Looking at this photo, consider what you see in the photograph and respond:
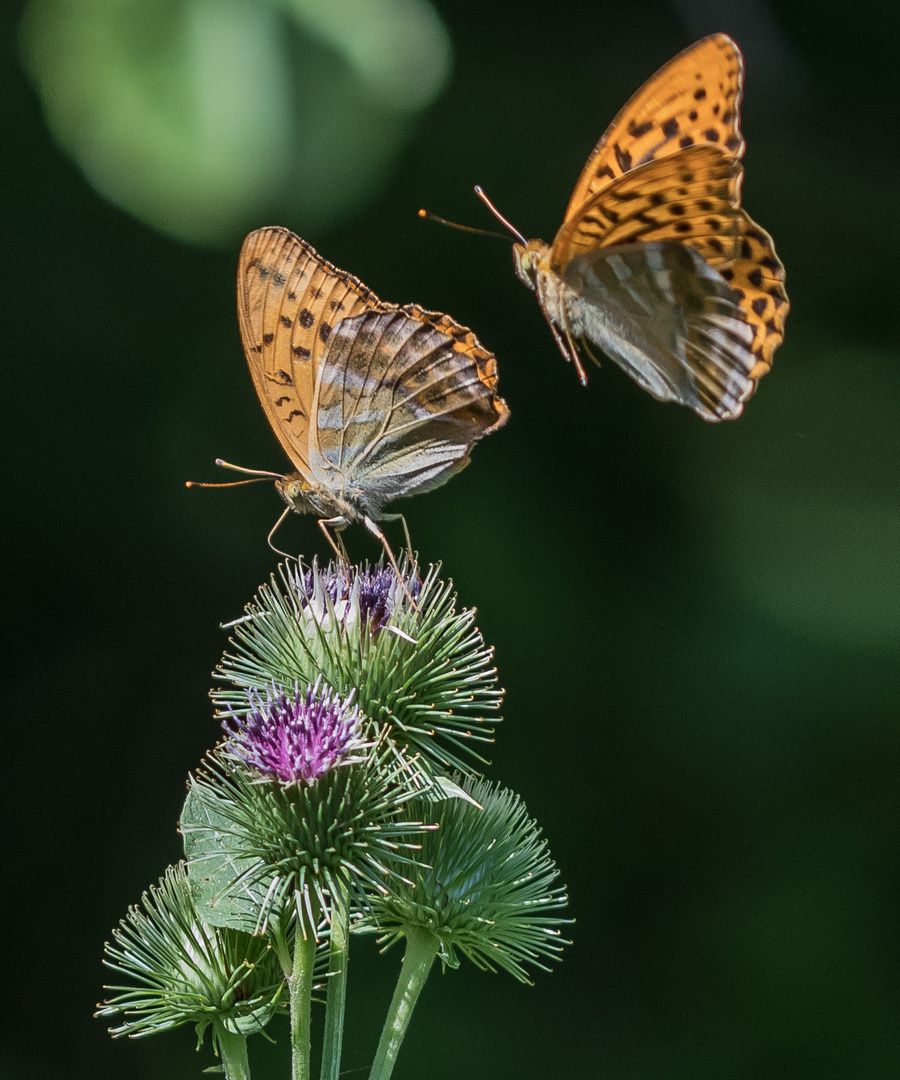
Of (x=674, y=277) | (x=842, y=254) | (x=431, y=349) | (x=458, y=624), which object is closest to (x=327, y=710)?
(x=458, y=624)

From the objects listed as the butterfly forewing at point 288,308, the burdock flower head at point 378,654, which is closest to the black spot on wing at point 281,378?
the butterfly forewing at point 288,308

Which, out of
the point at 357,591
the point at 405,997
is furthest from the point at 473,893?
the point at 357,591

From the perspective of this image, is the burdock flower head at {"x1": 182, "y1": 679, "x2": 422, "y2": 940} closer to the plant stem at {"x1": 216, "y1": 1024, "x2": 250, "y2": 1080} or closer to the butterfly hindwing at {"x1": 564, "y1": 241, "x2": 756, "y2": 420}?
the plant stem at {"x1": 216, "y1": 1024, "x2": 250, "y2": 1080}

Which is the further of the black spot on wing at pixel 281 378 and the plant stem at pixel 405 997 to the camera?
the black spot on wing at pixel 281 378

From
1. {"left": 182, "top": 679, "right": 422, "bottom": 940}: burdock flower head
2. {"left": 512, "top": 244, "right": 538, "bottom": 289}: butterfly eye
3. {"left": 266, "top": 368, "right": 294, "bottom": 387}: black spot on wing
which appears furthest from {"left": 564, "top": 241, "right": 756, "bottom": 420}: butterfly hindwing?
{"left": 182, "top": 679, "right": 422, "bottom": 940}: burdock flower head

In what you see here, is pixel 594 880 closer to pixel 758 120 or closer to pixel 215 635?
pixel 215 635

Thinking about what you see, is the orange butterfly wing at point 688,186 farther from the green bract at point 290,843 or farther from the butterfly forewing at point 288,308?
the green bract at point 290,843

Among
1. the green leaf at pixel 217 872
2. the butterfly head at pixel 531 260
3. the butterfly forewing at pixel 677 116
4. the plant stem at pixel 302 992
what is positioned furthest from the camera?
the butterfly head at pixel 531 260
